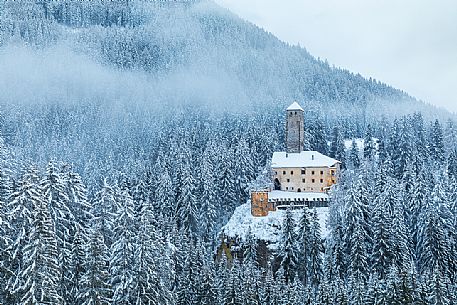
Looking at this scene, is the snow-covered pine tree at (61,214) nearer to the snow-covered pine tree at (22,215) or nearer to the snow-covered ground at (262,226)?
the snow-covered pine tree at (22,215)

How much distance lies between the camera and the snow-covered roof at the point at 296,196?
72.9m

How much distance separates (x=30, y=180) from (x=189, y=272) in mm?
23945

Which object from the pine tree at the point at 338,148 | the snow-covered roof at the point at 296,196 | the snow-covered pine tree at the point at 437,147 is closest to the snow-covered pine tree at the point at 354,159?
the pine tree at the point at 338,148

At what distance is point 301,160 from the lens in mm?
81438

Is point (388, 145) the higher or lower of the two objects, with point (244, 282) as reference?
higher

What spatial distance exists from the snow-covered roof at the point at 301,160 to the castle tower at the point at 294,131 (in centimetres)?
332

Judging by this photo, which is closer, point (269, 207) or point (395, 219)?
point (395, 219)

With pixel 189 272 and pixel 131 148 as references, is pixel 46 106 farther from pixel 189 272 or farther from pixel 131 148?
pixel 189 272

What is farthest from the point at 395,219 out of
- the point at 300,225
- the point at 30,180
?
the point at 30,180

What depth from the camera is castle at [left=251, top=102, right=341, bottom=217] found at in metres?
71.0

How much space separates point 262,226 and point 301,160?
55.0 ft

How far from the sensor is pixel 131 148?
447ft

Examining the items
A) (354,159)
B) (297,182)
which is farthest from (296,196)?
(354,159)

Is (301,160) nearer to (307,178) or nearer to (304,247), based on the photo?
(307,178)
